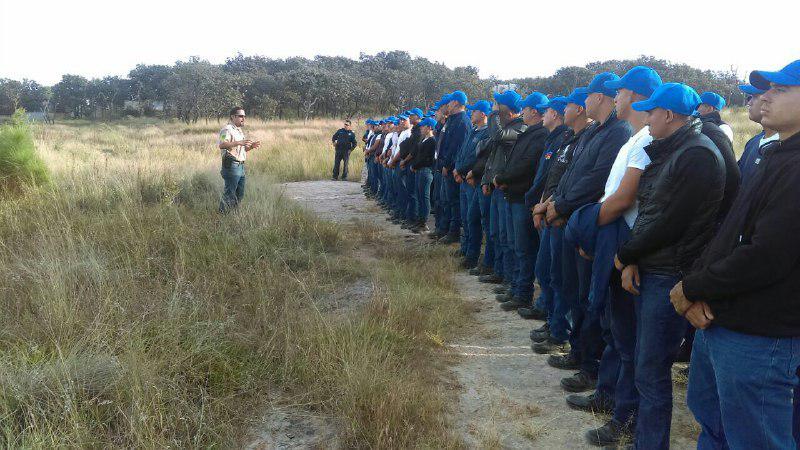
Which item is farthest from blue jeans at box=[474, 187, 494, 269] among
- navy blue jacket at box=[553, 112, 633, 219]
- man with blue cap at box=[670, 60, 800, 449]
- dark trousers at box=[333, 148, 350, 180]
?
dark trousers at box=[333, 148, 350, 180]

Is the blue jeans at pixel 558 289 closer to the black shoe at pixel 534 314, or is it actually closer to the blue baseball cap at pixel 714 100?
the black shoe at pixel 534 314

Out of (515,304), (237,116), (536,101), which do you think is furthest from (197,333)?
(237,116)

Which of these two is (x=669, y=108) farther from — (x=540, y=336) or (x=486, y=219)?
(x=486, y=219)

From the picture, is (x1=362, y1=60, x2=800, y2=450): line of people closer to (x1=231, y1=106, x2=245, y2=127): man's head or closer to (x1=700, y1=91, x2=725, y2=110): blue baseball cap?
(x1=700, y1=91, x2=725, y2=110): blue baseball cap

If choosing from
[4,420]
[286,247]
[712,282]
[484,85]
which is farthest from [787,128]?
[484,85]

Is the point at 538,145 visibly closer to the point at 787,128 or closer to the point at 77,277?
the point at 787,128

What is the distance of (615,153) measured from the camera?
3.39 m

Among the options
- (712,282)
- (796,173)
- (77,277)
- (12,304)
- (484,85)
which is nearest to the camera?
(796,173)

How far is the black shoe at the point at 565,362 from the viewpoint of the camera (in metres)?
3.88

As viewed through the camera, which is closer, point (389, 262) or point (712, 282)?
point (712, 282)

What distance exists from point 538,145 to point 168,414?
3.78 m

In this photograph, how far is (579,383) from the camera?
11.6 feet

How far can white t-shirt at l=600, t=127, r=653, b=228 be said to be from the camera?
2834mm

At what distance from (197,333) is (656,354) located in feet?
8.86
